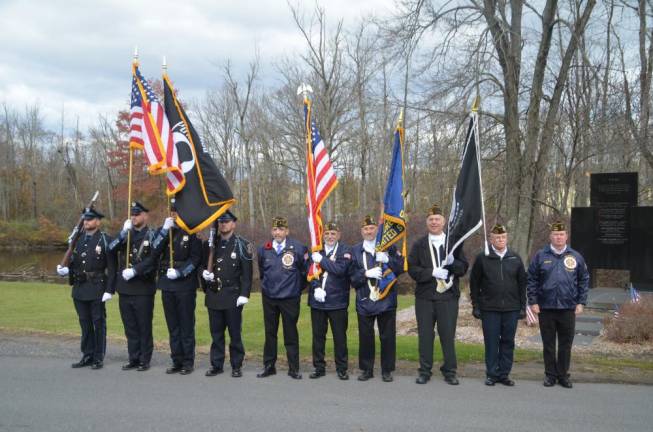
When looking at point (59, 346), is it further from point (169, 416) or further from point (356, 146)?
point (356, 146)

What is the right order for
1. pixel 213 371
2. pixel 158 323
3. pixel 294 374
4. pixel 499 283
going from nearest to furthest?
pixel 499 283, pixel 294 374, pixel 213 371, pixel 158 323

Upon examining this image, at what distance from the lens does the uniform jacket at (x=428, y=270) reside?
661 cm

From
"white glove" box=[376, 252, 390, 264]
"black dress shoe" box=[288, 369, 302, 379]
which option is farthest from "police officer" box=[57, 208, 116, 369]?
"white glove" box=[376, 252, 390, 264]

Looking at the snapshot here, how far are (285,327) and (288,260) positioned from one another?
2.65 ft

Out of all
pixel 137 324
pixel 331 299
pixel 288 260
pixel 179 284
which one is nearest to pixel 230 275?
pixel 179 284

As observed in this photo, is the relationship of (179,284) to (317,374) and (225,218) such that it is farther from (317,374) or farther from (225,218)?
(317,374)

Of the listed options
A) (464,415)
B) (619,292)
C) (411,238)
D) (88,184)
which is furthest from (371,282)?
(88,184)

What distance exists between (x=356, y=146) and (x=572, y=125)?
80.0 feet

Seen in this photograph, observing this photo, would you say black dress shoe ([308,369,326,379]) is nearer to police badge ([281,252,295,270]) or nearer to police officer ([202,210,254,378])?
police officer ([202,210,254,378])

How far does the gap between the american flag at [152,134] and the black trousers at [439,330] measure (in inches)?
133

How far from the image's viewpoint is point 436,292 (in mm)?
6660

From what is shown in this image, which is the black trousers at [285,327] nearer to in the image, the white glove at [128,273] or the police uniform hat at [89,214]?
the white glove at [128,273]

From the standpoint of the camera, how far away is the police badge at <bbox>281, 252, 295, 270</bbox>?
22.8ft

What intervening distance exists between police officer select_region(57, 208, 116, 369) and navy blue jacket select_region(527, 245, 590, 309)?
5.14 m
